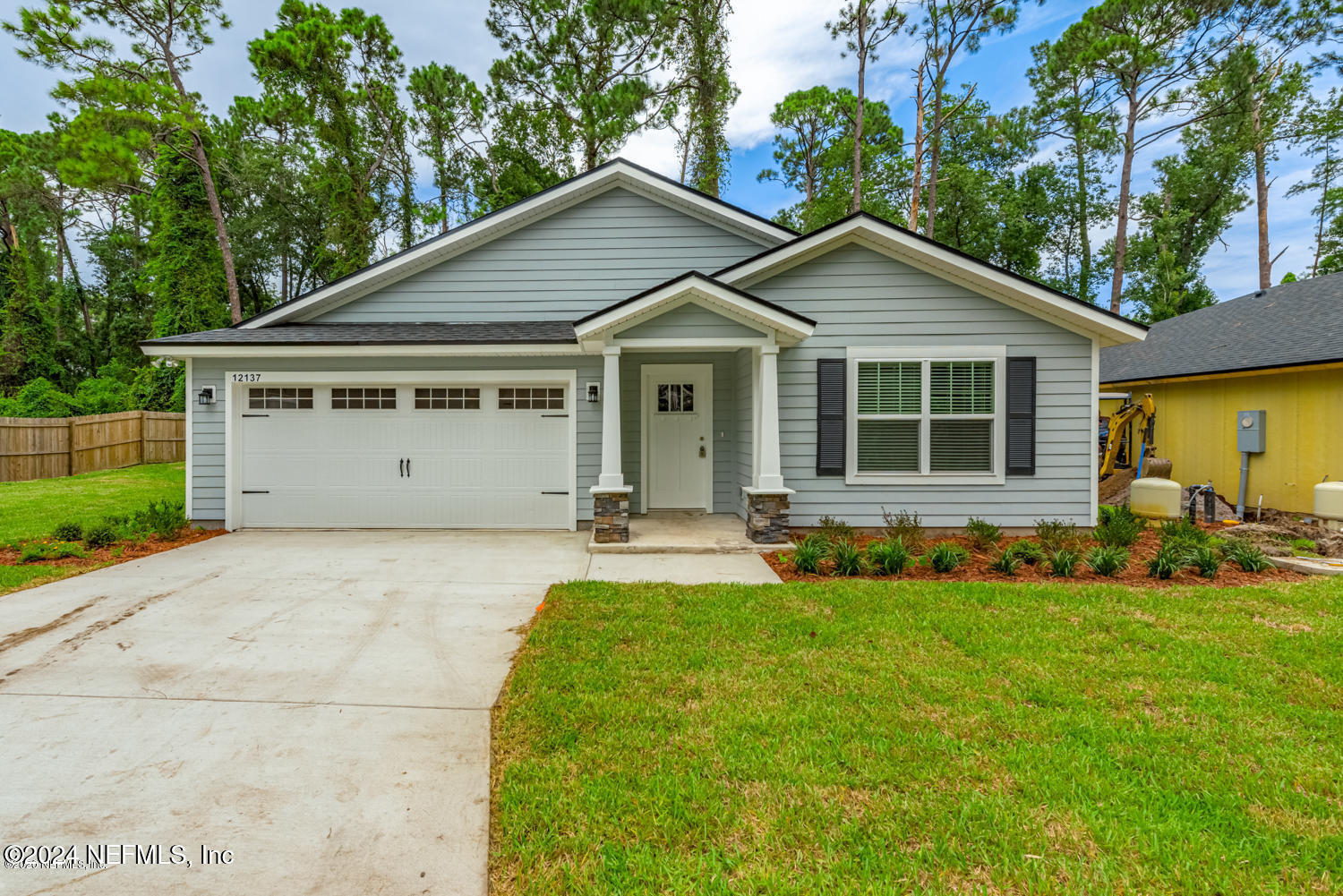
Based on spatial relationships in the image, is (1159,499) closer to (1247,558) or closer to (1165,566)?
(1247,558)

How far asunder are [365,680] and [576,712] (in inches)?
56.0

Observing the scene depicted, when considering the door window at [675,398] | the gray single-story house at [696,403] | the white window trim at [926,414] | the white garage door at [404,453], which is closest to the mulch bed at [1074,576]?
the gray single-story house at [696,403]

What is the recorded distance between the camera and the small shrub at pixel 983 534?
662 centimetres

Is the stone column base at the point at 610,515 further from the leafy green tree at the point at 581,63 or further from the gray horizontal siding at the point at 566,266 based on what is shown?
the leafy green tree at the point at 581,63

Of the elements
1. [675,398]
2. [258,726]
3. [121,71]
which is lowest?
[258,726]

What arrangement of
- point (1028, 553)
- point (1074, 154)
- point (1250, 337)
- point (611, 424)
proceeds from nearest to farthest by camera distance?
point (1028, 553) < point (611, 424) < point (1250, 337) < point (1074, 154)

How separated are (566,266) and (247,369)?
4569 mm

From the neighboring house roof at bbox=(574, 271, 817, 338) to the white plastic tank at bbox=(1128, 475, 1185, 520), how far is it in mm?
5354

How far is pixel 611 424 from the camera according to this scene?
6984 mm

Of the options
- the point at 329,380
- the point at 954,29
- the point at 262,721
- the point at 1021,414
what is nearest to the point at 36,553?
the point at 329,380

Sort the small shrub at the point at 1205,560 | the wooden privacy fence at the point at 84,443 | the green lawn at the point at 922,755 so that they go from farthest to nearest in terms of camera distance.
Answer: the wooden privacy fence at the point at 84,443 → the small shrub at the point at 1205,560 → the green lawn at the point at 922,755

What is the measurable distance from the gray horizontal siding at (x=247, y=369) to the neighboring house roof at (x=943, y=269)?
8.06 ft

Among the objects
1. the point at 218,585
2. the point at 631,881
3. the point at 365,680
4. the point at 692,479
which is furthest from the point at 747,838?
the point at 692,479

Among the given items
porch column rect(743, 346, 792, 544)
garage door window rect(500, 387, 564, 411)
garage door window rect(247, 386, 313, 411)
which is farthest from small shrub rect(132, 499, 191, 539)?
porch column rect(743, 346, 792, 544)
